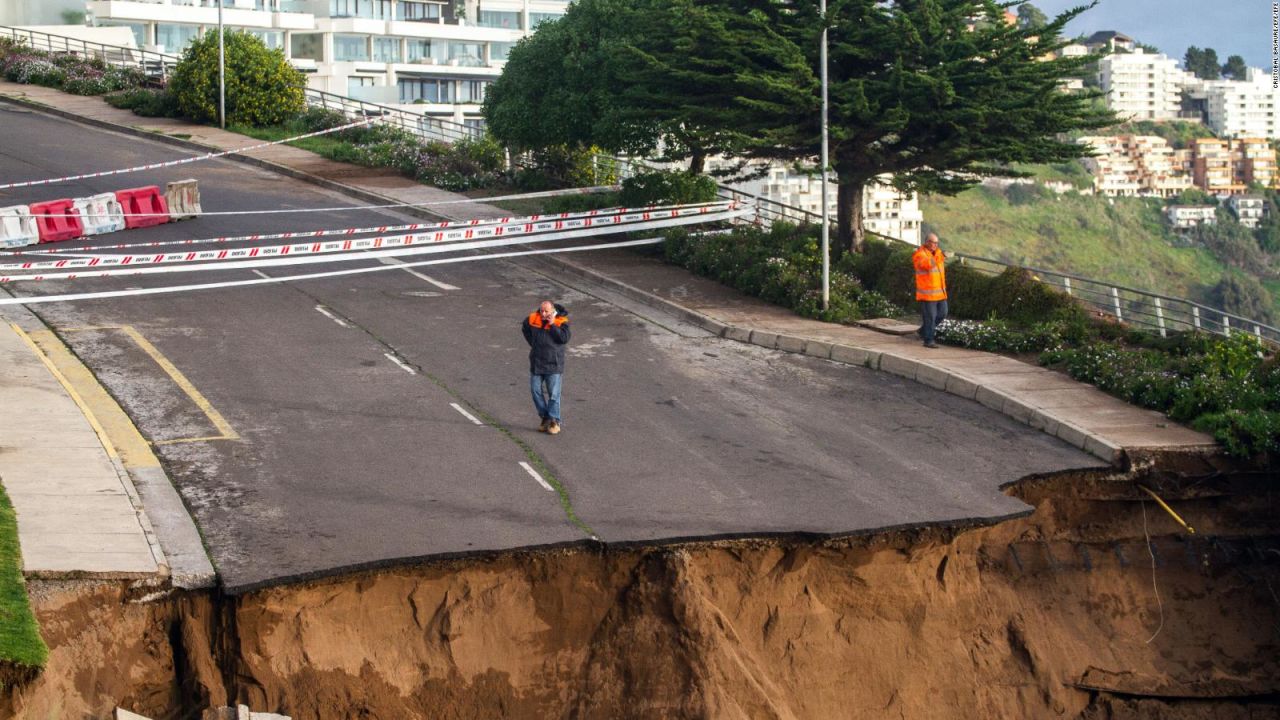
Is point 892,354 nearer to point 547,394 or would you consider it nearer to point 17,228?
point 547,394

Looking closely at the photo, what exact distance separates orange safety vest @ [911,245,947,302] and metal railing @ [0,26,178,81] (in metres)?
34.7

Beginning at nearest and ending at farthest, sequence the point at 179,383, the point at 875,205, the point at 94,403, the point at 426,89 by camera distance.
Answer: the point at 94,403, the point at 179,383, the point at 426,89, the point at 875,205

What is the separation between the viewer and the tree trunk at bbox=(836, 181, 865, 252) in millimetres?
24969

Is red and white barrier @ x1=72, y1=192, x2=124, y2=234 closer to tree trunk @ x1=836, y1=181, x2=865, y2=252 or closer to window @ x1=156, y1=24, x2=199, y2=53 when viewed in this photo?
tree trunk @ x1=836, y1=181, x2=865, y2=252

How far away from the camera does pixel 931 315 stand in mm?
19984

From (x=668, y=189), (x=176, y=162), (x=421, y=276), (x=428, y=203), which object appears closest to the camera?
(x=421, y=276)

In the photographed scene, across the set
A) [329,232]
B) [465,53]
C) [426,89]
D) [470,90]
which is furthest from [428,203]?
[465,53]

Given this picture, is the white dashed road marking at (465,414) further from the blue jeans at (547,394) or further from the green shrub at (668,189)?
the green shrub at (668,189)

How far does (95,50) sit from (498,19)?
1753 inches

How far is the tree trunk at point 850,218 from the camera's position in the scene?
25.0m

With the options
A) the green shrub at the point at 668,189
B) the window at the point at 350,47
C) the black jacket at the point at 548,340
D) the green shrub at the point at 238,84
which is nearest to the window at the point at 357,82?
the window at the point at 350,47

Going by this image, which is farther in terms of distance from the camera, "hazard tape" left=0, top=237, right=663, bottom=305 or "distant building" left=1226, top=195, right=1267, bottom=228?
"distant building" left=1226, top=195, right=1267, bottom=228

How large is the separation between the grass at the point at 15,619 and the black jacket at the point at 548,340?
580cm

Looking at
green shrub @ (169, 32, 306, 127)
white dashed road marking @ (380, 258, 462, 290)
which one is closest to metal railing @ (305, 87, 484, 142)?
green shrub @ (169, 32, 306, 127)
